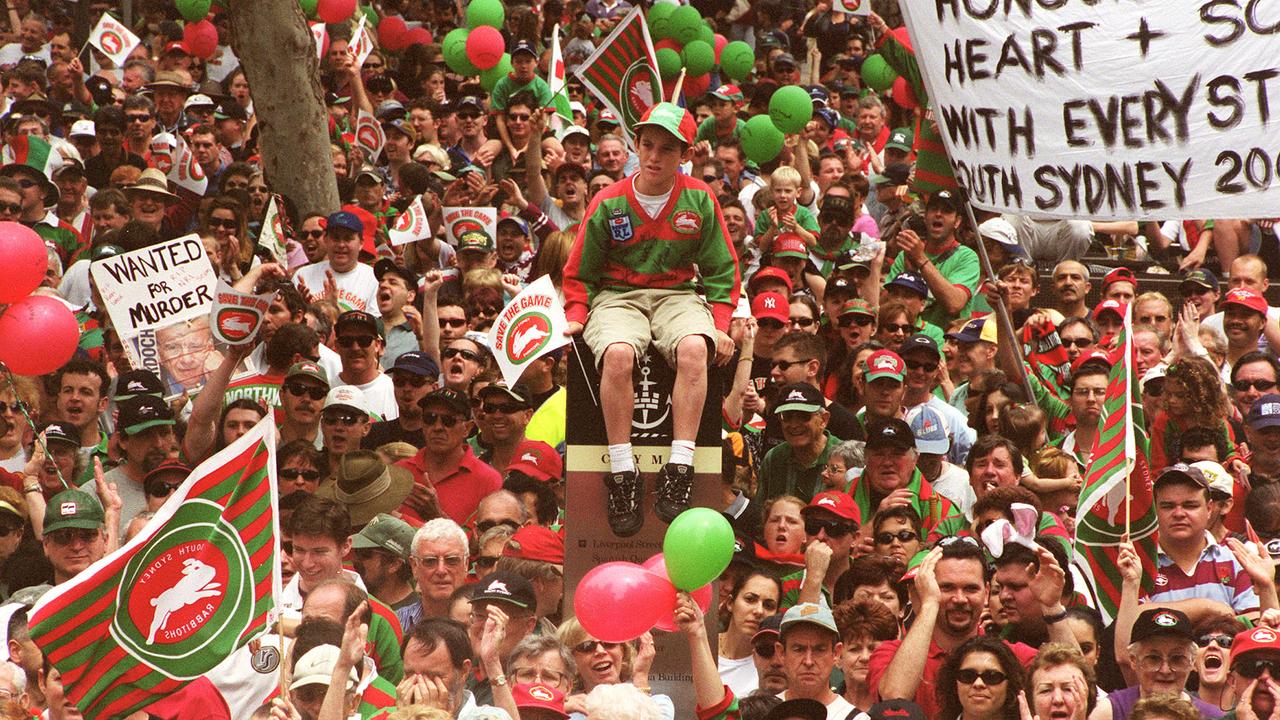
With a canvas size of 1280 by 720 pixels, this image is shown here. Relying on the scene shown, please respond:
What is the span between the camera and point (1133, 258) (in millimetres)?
15820

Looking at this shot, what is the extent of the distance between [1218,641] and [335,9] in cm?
1235

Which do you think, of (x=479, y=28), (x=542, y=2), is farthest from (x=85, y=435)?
(x=542, y=2)

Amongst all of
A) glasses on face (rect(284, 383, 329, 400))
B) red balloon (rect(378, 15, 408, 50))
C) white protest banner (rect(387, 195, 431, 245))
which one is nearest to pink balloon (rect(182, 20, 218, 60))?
red balloon (rect(378, 15, 408, 50))

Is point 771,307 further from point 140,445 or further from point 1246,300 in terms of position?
point 140,445

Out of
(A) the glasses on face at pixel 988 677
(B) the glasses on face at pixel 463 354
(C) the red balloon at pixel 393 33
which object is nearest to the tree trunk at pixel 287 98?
(B) the glasses on face at pixel 463 354

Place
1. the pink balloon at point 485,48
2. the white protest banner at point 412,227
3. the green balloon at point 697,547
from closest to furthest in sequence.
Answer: the green balloon at point 697,547 → the white protest banner at point 412,227 → the pink balloon at point 485,48

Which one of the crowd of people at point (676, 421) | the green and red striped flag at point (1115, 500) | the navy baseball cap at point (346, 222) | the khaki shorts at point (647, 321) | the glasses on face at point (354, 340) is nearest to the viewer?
the crowd of people at point (676, 421)

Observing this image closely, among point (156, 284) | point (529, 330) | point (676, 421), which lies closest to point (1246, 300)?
point (529, 330)

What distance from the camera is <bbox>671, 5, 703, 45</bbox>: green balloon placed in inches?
750

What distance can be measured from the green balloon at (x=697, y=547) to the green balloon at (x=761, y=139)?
8.52 metres

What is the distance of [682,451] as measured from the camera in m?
8.48

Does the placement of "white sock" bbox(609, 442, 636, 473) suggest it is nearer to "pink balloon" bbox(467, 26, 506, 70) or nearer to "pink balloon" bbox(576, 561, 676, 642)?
"pink balloon" bbox(576, 561, 676, 642)

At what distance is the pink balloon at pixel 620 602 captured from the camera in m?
7.70

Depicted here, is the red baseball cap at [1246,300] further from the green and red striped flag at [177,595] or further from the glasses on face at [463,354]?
the green and red striped flag at [177,595]
